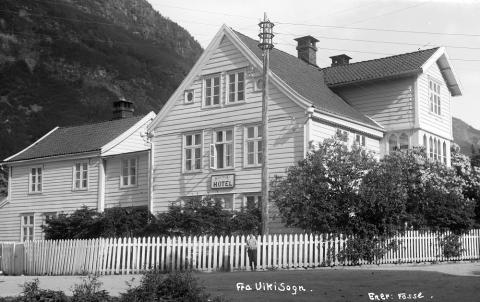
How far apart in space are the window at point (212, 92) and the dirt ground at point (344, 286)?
42.9 ft

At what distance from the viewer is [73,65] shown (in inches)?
4633

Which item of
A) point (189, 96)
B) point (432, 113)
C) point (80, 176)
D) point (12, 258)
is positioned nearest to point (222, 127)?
point (189, 96)

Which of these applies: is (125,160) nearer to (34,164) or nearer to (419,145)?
(34,164)

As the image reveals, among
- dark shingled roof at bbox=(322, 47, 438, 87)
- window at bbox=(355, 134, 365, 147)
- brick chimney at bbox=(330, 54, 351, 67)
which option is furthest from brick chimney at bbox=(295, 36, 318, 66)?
window at bbox=(355, 134, 365, 147)

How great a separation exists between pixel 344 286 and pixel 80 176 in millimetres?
26254

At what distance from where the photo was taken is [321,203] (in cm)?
2470

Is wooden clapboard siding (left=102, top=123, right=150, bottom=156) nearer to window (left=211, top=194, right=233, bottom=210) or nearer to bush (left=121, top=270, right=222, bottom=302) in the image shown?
window (left=211, top=194, right=233, bottom=210)

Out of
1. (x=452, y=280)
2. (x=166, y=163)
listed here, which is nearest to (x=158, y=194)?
(x=166, y=163)

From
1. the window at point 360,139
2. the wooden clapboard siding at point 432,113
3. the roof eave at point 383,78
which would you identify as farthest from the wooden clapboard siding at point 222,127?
the wooden clapboard siding at point 432,113

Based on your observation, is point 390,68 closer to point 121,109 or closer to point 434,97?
point 434,97

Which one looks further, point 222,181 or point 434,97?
point 434,97

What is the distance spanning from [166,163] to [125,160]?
5188 mm

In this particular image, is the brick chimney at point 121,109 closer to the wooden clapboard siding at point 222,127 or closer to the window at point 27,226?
the window at point 27,226

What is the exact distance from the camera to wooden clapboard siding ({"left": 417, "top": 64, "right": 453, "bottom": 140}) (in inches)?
1303
